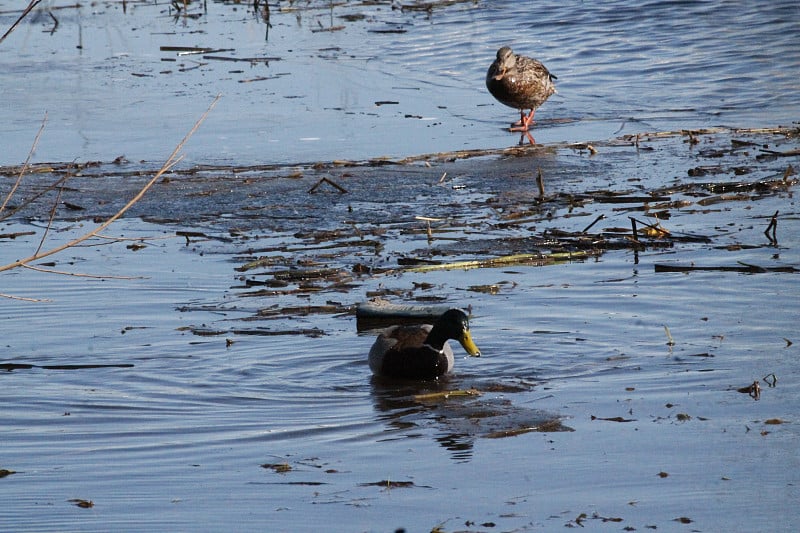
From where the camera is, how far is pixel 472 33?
19.9 m

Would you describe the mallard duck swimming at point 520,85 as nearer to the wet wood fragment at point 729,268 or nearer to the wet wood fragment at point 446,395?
the wet wood fragment at point 729,268

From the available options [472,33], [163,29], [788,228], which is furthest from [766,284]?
[163,29]

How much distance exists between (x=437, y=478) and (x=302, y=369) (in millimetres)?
1921

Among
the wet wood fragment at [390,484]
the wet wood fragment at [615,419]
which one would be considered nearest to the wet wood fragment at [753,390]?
the wet wood fragment at [615,419]

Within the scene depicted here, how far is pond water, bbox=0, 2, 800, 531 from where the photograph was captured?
16.2 feet

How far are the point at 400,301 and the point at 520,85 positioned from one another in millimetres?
6309

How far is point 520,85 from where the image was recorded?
13.7 metres

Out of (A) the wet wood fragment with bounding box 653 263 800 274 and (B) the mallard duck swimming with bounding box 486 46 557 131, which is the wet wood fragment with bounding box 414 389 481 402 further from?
(B) the mallard duck swimming with bounding box 486 46 557 131

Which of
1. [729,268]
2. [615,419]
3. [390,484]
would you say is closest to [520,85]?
[729,268]

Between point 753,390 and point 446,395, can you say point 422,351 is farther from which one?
point 753,390

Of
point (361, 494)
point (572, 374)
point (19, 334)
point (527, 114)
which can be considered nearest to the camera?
point (361, 494)

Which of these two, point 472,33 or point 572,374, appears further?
point 472,33

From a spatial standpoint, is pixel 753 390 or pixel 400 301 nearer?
pixel 753 390

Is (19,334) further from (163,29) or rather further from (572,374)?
(163,29)
